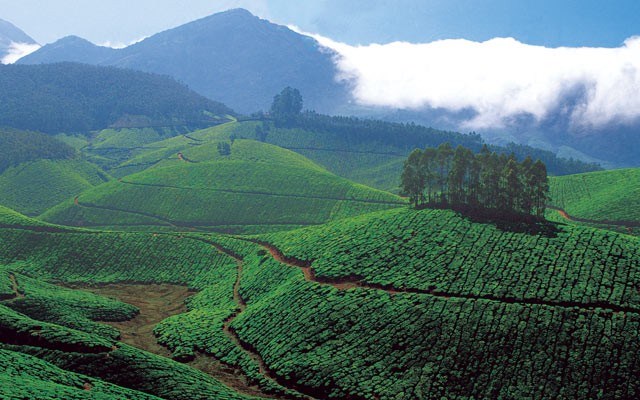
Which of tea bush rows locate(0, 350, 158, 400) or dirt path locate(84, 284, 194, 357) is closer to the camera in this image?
tea bush rows locate(0, 350, 158, 400)

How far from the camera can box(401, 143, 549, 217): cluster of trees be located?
11762 cm

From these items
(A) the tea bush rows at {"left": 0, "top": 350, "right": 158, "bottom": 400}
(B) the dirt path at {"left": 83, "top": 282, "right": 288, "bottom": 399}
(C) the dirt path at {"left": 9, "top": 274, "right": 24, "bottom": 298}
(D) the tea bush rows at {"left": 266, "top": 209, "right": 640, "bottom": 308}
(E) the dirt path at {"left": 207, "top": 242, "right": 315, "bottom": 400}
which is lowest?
(B) the dirt path at {"left": 83, "top": 282, "right": 288, "bottom": 399}

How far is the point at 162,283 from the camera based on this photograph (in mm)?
126625

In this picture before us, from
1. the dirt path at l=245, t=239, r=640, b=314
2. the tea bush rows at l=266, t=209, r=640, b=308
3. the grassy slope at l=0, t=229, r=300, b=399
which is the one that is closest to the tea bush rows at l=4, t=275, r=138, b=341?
the grassy slope at l=0, t=229, r=300, b=399

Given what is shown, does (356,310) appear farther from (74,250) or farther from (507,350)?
(74,250)

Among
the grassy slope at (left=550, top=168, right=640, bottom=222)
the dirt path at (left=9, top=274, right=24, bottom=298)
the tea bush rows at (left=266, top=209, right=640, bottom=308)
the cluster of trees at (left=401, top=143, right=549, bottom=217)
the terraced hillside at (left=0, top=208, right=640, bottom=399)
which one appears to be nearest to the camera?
the terraced hillside at (left=0, top=208, right=640, bottom=399)

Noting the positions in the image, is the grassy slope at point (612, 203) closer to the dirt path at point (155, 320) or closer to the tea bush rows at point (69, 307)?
the dirt path at point (155, 320)

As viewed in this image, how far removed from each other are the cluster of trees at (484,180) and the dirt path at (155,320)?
2087 inches

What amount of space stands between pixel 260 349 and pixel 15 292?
2002 inches

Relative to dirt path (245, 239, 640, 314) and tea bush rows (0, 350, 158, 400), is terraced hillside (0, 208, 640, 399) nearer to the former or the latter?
dirt path (245, 239, 640, 314)

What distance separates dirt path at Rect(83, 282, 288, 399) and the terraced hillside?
4.91ft

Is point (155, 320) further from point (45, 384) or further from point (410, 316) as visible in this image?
point (410, 316)

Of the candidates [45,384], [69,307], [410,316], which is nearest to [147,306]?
[69,307]

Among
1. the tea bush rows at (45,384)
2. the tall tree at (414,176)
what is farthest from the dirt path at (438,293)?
the tea bush rows at (45,384)
